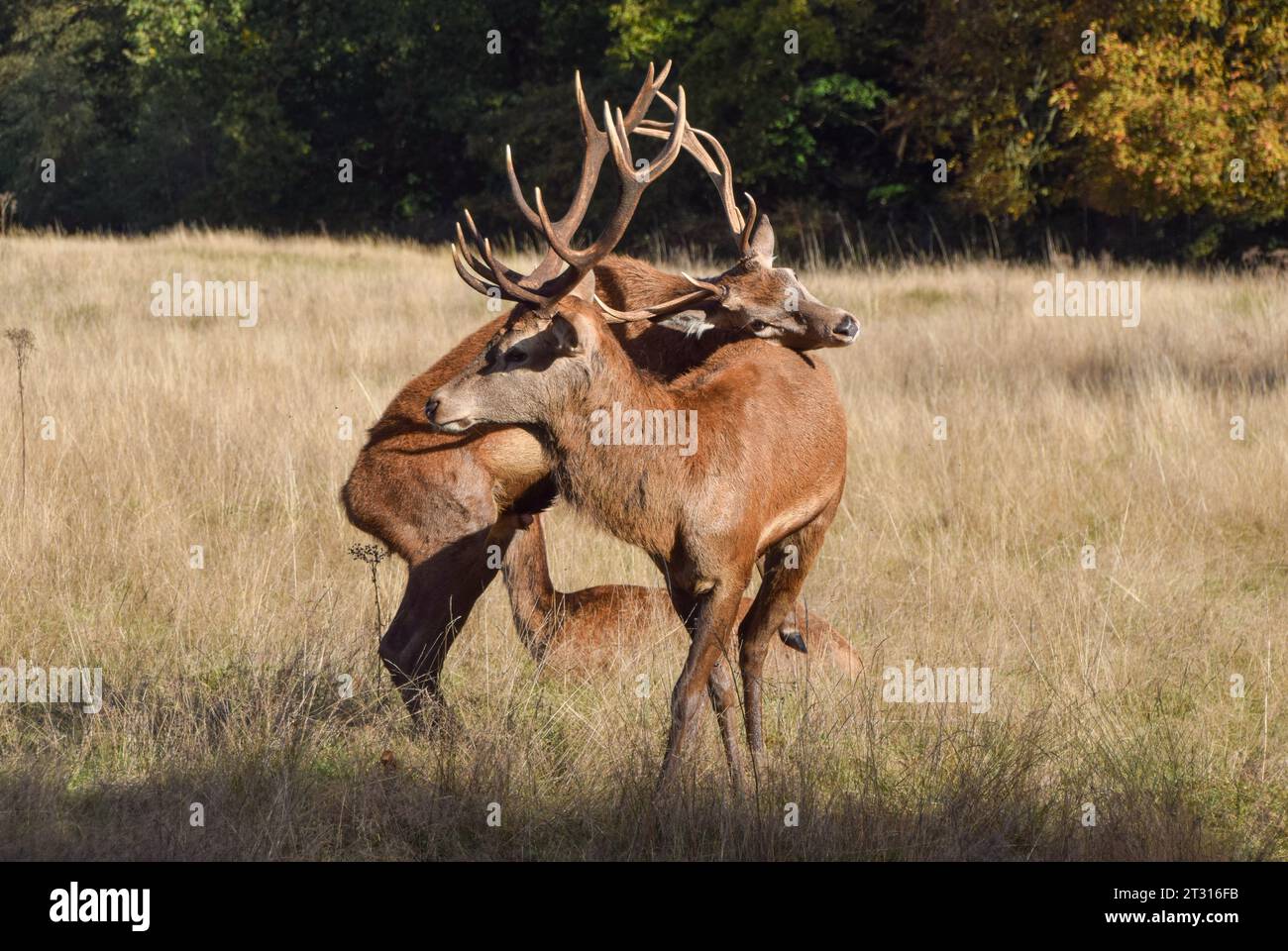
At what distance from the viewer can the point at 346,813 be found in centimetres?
461

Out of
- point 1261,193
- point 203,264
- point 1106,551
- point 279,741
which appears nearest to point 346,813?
point 279,741

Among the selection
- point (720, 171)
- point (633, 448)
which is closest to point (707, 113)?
point (720, 171)

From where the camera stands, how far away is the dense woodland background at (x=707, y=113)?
2225 centimetres

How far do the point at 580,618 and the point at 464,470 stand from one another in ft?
3.36

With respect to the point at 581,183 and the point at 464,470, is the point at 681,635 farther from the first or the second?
the point at 581,183

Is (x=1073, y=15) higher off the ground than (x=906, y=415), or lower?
higher

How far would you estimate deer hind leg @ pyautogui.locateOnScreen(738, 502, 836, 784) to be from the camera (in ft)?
17.1

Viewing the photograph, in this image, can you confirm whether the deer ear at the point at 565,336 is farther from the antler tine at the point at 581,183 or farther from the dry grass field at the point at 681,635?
the dry grass field at the point at 681,635

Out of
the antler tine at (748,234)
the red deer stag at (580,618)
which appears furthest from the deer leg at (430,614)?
the antler tine at (748,234)

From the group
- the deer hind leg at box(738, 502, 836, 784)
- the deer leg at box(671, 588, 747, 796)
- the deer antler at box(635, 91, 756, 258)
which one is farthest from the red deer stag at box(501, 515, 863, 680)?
the deer antler at box(635, 91, 756, 258)

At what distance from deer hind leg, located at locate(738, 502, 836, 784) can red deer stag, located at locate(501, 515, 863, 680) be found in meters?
0.63

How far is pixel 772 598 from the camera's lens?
525 centimetres
